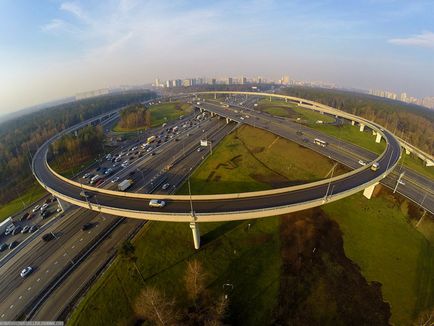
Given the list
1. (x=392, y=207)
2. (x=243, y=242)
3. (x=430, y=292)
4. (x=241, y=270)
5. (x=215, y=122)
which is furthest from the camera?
(x=215, y=122)

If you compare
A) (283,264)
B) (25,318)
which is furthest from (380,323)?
(25,318)

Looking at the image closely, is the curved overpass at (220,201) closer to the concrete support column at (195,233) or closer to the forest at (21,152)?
the concrete support column at (195,233)

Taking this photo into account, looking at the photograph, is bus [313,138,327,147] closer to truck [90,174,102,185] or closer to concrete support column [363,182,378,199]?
concrete support column [363,182,378,199]

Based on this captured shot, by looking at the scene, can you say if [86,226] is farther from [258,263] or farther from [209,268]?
[258,263]

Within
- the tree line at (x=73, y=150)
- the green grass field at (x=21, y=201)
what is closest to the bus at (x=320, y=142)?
the tree line at (x=73, y=150)

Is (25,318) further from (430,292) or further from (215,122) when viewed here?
(215,122)

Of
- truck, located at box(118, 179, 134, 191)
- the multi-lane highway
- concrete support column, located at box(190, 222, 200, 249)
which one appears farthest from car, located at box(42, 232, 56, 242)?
the multi-lane highway
